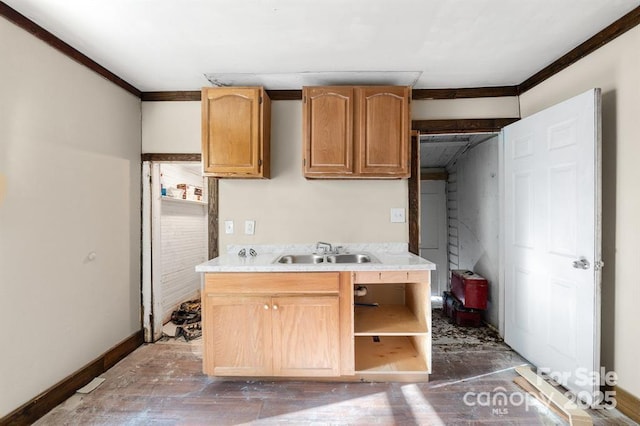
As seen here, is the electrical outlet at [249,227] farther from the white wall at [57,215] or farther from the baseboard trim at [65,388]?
the baseboard trim at [65,388]

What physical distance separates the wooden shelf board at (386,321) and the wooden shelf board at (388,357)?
0.26 meters

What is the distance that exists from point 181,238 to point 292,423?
263 cm

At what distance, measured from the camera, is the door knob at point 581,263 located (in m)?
1.91

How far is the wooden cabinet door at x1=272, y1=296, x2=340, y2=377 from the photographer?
2.13m

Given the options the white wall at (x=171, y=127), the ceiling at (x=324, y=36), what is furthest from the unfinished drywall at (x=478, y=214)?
the white wall at (x=171, y=127)

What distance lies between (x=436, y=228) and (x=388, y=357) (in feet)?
8.58

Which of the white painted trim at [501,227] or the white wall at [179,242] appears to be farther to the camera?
the white wall at [179,242]

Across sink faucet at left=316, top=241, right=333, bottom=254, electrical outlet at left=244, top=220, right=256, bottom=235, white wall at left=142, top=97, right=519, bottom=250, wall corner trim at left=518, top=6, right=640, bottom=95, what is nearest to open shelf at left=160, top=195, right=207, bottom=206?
white wall at left=142, top=97, right=519, bottom=250

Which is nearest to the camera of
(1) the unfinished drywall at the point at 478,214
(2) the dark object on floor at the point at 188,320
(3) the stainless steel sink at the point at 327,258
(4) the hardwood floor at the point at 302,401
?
(4) the hardwood floor at the point at 302,401

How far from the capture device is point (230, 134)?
8.11 ft

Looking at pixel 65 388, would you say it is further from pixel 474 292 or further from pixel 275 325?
pixel 474 292

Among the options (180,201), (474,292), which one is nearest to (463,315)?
(474,292)

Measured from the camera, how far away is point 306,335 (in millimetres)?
2141

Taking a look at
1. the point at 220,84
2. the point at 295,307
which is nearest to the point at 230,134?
the point at 220,84
